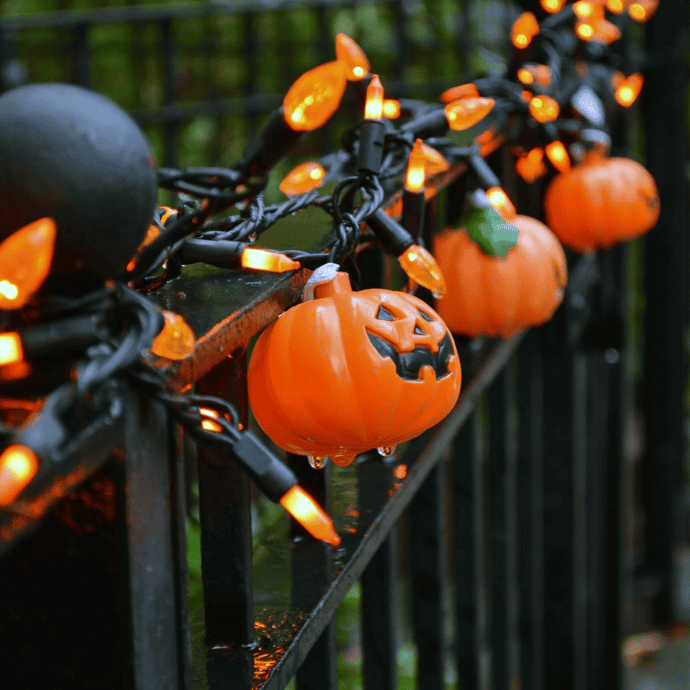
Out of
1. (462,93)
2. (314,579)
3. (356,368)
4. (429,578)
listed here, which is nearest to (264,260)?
A: (356,368)

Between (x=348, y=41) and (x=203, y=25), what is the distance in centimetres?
389

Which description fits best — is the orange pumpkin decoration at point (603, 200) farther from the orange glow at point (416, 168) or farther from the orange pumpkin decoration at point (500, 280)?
the orange glow at point (416, 168)

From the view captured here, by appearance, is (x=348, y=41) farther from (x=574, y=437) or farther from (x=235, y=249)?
(x=574, y=437)

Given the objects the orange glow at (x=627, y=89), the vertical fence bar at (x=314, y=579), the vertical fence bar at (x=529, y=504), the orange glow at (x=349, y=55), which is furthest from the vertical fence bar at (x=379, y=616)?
the orange glow at (x=627, y=89)

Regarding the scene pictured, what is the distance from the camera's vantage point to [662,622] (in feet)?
12.8

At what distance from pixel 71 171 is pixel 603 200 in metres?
1.74

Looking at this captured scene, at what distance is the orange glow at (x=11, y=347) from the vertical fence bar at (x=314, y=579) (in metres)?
0.61

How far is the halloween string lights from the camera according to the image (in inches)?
21.5

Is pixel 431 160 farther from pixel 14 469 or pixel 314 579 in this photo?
pixel 14 469

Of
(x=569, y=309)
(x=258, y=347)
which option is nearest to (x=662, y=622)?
(x=569, y=309)

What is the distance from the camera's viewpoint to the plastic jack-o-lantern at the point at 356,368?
889 mm

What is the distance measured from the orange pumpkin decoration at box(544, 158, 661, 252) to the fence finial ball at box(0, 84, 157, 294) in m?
1.68

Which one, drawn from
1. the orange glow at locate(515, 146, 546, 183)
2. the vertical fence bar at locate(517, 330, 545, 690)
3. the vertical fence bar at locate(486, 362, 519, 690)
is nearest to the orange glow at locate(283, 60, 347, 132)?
the orange glow at locate(515, 146, 546, 183)

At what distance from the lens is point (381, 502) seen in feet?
4.28
